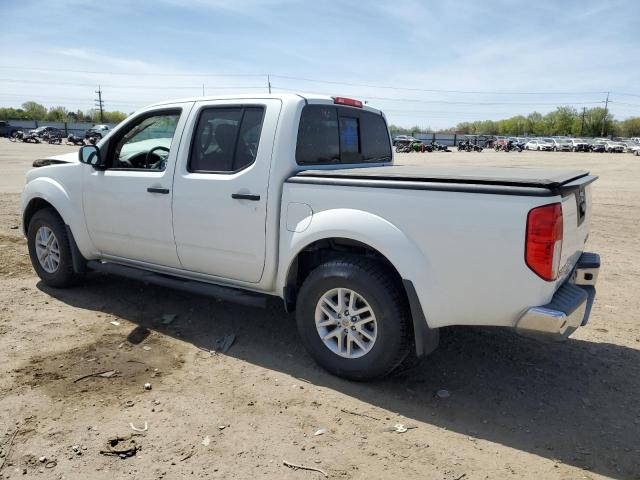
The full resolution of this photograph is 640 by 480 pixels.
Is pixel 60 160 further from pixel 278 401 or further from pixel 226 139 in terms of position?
pixel 278 401

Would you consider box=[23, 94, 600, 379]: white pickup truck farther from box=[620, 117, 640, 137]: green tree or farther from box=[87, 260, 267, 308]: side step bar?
box=[620, 117, 640, 137]: green tree

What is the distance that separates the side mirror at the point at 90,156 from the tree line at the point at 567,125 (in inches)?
4181

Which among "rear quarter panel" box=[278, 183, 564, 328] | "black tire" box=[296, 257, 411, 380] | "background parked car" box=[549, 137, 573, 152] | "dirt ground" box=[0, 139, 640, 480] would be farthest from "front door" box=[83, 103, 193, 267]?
"background parked car" box=[549, 137, 573, 152]

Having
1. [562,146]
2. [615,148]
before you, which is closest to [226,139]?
[615,148]

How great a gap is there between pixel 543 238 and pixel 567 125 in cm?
14276

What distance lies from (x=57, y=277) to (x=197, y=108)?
249cm

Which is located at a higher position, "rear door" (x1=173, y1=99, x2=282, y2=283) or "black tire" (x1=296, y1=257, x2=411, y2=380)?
"rear door" (x1=173, y1=99, x2=282, y2=283)

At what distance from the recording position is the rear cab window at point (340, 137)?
3930 mm

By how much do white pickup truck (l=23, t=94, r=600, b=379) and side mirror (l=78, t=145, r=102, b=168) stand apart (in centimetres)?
1

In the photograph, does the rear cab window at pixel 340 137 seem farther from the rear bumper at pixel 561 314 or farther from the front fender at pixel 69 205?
the front fender at pixel 69 205

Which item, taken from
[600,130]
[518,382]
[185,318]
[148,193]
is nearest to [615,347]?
[518,382]

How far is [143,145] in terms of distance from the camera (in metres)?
4.80

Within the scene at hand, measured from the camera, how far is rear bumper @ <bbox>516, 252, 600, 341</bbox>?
282cm

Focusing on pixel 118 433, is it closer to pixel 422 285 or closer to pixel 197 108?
pixel 422 285
